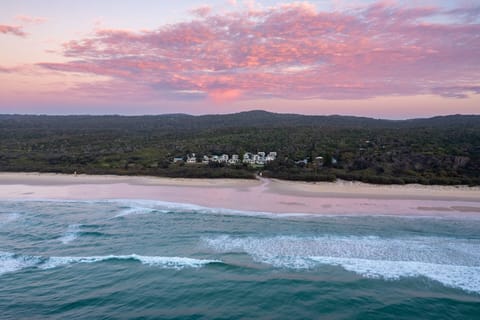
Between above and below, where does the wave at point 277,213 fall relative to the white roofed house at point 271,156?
below

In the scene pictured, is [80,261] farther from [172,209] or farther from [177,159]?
[177,159]

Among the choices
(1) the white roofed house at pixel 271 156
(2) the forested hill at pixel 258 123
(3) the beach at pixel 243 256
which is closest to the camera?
(3) the beach at pixel 243 256

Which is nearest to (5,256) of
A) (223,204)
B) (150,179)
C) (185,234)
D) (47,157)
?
(185,234)

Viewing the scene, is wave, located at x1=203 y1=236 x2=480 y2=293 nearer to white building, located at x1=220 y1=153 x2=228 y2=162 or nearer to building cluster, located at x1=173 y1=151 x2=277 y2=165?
building cluster, located at x1=173 y1=151 x2=277 y2=165

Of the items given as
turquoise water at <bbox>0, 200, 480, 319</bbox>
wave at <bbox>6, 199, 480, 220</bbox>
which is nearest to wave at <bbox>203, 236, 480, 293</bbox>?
turquoise water at <bbox>0, 200, 480, 319</bbox>

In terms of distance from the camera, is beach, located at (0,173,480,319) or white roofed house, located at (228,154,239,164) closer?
beach, located at (0,173,480,319)

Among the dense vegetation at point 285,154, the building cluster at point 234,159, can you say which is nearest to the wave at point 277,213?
the dense vegetation at point 285,154

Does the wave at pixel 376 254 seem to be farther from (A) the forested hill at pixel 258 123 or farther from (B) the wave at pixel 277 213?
(A) the forested hill at pixel 258 123
